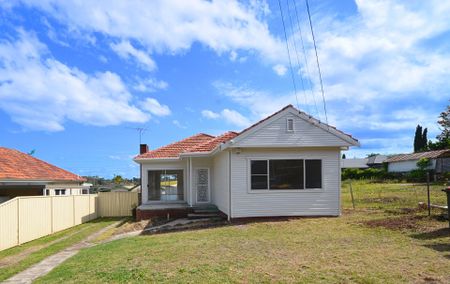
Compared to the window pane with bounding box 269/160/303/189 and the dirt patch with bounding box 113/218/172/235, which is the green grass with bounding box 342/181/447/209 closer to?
the window pane with bounding box 269/160/303/189

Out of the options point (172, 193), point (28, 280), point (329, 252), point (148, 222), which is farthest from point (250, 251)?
point (172, 193)

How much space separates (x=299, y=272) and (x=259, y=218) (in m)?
8.04

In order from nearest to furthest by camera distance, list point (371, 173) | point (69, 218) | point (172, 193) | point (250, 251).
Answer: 1. point (250, 251)
2. point (69, 218)
3. point (172, 193)
4. point (371, 173)

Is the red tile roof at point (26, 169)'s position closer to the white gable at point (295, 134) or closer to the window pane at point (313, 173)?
the white gable at point (295, 134)

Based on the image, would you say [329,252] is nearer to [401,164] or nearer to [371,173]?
[371,173]

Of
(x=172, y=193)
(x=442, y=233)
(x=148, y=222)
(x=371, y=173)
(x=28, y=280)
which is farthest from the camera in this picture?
(x=371, y=173)

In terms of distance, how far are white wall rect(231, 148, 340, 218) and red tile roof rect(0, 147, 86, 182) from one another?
10.6 metres

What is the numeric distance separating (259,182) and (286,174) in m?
1.13

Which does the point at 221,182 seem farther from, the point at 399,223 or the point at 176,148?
the point at 399,223

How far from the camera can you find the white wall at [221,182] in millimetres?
15422

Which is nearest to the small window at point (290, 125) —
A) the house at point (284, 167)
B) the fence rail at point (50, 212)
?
the house at point (284, 167)

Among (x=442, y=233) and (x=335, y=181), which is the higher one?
(x=335, y=181)

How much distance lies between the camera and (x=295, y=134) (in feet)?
48.8

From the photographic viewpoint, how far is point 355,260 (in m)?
7.56
